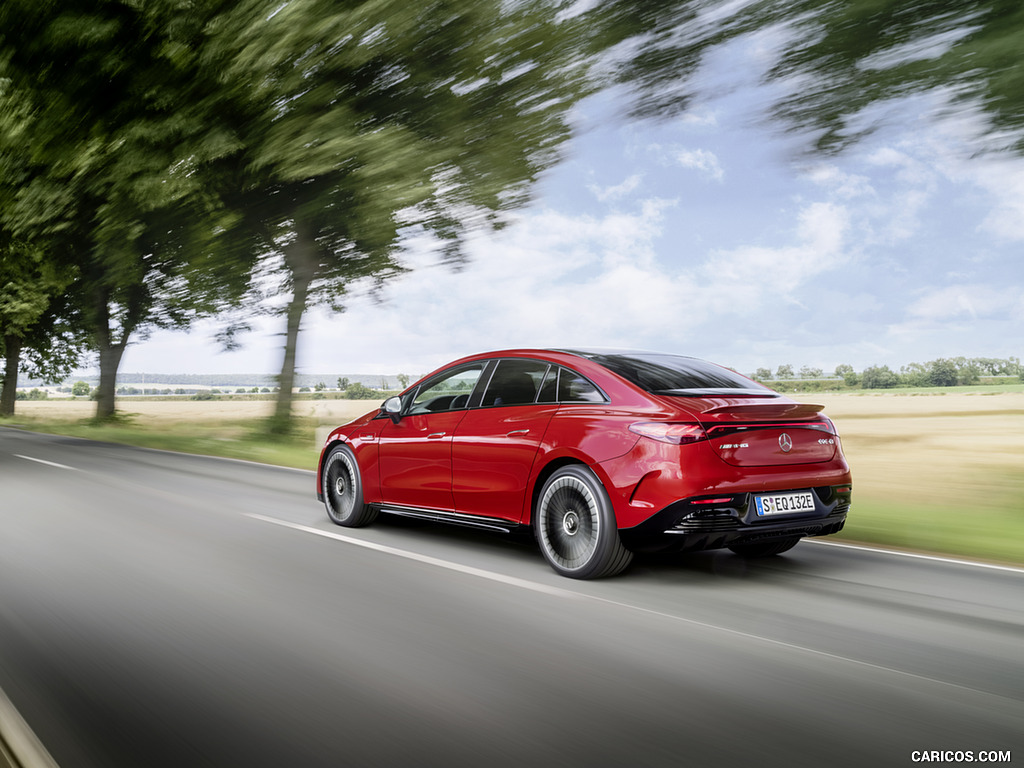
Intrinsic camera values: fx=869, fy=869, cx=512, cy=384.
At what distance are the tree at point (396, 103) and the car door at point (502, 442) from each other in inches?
274

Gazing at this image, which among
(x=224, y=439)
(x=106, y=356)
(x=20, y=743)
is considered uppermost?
(x=106, y=356)

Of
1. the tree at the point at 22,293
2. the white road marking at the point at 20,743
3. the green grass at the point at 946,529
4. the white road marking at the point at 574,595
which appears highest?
the tree at the point at 22,293

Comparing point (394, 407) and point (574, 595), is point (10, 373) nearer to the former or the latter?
point (394, 407)

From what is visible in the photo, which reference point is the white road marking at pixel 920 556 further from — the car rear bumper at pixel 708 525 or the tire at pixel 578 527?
the tire at pixel 578 527

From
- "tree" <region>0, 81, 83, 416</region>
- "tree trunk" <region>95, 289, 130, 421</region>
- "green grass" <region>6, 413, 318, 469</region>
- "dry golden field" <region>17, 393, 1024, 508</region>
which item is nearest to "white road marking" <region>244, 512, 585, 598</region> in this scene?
"dry golden field" <region>17, 393, 1024, 508</region>

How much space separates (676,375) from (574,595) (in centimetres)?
170

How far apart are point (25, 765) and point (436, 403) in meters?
4.47

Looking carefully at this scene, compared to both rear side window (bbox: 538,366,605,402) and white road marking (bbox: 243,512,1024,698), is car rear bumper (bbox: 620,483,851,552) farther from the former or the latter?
rear side window (bbox: 538,366,605,402)

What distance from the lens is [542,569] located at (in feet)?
20.0

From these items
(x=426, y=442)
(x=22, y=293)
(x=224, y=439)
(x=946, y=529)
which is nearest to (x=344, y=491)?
(x=426, y=442)

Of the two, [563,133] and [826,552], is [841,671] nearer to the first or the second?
[826,552]

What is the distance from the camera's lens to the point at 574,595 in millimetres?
Result: 5320

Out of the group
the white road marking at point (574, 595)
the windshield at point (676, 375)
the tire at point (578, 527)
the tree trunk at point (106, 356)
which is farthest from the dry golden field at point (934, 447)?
→ the tree trunk at point (106, 356)

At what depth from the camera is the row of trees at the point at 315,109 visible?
9.67 m
